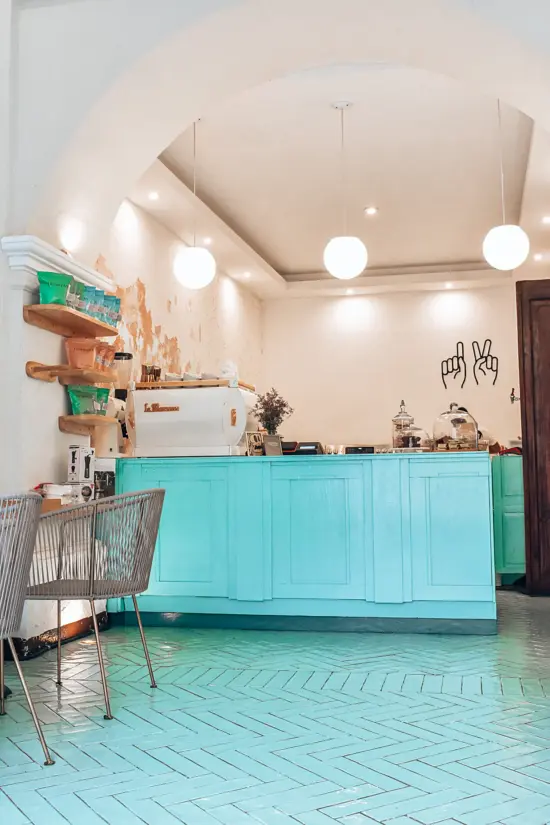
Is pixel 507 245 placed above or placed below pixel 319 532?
above

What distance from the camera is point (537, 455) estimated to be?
20.5 feet

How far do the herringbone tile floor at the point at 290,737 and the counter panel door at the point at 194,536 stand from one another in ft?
1.90

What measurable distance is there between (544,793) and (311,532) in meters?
2.56

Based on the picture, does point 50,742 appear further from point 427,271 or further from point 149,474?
point 427,271

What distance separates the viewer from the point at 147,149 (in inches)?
191

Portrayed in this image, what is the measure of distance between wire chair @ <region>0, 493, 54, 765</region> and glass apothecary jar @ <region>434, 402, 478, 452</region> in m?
2.88

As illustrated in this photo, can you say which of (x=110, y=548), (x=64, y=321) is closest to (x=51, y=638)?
(x=110, y=548)

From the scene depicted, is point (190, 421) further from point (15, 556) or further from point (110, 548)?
point (15, 556)

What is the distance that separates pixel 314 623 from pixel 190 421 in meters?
1.43

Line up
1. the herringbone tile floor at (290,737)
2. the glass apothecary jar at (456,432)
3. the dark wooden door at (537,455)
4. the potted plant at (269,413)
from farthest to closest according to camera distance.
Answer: the dark wooden door at (537,455) → the potted plant at (269,413) → the glass apothecary jar at (456,432) → the herringbone tile floor at (290,737)

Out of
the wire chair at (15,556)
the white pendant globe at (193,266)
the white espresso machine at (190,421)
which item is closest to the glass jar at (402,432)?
the white espresso machine at (190,421)

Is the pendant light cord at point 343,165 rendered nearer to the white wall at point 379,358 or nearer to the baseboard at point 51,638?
the white wall at point 379,358

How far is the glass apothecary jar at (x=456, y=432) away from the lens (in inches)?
188

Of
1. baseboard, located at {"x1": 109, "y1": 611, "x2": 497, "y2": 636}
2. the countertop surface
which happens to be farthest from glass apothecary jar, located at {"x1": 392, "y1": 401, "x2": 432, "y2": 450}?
baseboard, located at {"x1": 109, "y1": 611, "x2": 497, "y2": 636}
